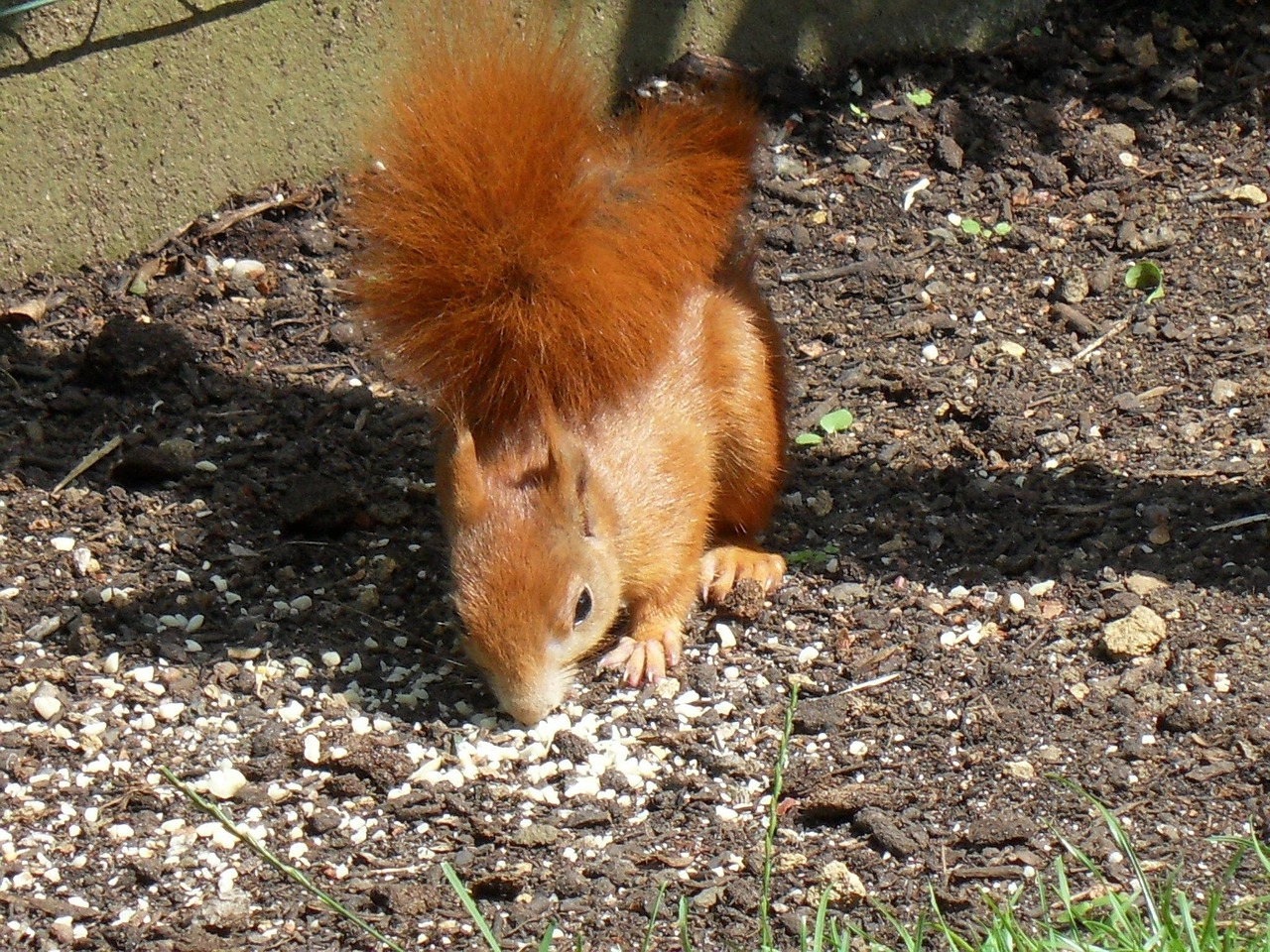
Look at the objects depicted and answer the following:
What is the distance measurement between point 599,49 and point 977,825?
319 cm

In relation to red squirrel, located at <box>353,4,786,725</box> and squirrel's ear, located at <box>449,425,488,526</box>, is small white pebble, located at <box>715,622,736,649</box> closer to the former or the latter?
red squirrel, located at <box>353,4,786,725</box>

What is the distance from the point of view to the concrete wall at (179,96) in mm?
4512

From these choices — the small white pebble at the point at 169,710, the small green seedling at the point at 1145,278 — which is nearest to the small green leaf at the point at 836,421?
the small green seedling at the point at 1145,278

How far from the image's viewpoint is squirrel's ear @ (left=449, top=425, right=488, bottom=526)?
3.33 metres

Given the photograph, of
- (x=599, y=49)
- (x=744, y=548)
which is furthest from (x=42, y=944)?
(x=599, y=49)

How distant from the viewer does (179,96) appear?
472 cm

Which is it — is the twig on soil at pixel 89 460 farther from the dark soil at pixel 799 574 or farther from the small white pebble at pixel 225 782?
the small white pebble at pixel 225 782

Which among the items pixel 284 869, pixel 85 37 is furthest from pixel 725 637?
pixel 85 37

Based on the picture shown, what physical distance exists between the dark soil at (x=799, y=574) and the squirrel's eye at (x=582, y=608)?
0.77ft

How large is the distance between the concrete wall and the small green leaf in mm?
1679

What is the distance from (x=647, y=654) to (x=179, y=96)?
2.43 metres

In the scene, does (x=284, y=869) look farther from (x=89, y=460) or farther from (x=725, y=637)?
(x=89, y=460)

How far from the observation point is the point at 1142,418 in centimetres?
414

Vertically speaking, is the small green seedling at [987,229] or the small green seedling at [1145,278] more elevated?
the small green seedling at [987,229]
